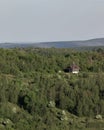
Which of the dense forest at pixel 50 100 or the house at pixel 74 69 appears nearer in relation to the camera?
the dense forest at pixel 50 100

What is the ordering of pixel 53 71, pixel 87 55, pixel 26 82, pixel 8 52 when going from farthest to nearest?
pixel 87 55, pixel 8 52, pixel 53 71, pixel 26 82

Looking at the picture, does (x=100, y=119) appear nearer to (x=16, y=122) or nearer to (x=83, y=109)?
(x=83, y=109)

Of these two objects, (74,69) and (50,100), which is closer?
(50,100)

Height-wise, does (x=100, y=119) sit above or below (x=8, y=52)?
below

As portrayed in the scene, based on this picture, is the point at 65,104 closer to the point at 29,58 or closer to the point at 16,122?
the point at 16,122

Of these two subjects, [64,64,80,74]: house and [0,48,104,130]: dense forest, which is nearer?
[0,48,104,130]: dense forest

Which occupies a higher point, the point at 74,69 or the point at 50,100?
the point at 74,69

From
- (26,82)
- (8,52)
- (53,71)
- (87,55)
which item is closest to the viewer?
(26,82)

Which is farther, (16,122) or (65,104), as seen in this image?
(65,104)

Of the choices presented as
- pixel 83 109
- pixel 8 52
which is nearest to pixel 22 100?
pixel 83 109

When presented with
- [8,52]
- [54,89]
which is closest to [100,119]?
[54,89]
